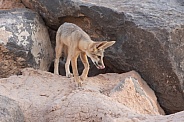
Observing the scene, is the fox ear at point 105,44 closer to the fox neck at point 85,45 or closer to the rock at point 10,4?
the fox neck at point 85,45

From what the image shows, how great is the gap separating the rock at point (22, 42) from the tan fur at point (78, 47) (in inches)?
13.4

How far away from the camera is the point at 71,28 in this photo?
6324mm

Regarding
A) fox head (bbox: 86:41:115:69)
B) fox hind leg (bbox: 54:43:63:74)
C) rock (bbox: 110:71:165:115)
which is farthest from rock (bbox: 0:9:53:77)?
rock (bbox: 110:71:165:115)

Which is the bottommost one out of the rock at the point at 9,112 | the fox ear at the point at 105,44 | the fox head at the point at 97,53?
the rock at the point at 9,112

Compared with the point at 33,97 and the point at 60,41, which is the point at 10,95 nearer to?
the point at 33,97

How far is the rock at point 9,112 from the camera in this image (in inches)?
169

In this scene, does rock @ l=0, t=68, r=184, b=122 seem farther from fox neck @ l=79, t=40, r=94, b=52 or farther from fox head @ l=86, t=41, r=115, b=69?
fox neck @ l=79, t=40, r=94, b=52

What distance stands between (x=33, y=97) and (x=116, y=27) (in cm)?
193

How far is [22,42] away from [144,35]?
6.27 feet

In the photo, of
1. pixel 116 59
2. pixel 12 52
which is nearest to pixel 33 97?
pixel 12 52

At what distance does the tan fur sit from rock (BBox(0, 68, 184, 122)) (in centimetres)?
25

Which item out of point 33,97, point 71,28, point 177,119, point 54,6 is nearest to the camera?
point 177,119

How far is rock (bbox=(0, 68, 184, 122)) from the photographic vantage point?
4.38 meters

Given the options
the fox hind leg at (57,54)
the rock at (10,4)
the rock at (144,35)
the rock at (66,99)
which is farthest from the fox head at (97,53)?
the rock at (10,4)
